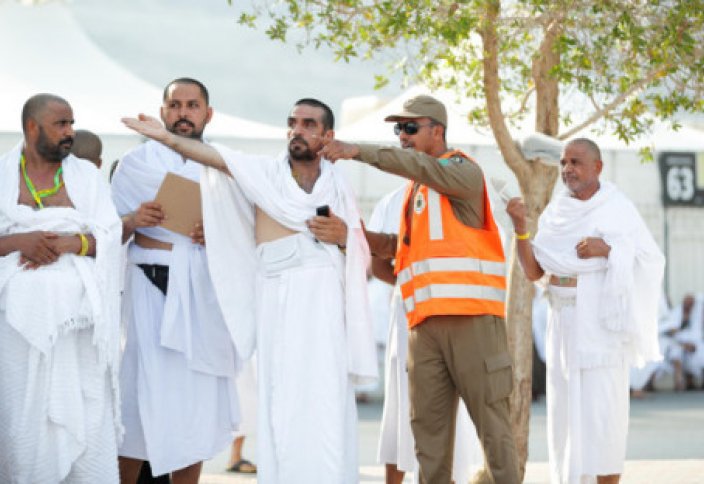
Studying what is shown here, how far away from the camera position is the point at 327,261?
797 centimetres

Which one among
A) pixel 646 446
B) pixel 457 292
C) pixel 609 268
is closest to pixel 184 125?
pixel 457 292

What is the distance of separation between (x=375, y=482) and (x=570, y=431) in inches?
87.7

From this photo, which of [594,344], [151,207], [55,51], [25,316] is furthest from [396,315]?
[55,51]

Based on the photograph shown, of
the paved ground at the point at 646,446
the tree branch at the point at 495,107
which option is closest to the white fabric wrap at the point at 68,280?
the paved ground at the point at 646,446

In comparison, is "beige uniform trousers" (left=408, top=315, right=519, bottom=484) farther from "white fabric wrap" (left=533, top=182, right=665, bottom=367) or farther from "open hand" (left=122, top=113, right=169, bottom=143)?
"open hand" (left=122, top=113, right=169, bottom=143)

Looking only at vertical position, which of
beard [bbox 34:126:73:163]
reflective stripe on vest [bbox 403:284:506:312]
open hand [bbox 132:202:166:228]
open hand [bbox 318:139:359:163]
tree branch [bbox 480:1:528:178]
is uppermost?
tree branch [bbox 480:1:528:178]

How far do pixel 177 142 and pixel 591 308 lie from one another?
10.3ft

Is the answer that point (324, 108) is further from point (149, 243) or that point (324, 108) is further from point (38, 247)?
point (38, 247)

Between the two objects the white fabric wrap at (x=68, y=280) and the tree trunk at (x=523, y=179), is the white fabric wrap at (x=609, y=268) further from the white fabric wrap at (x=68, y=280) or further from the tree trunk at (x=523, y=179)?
the white fabric wrap at (x=68, y=280)

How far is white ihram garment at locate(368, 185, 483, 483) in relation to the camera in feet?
29.5

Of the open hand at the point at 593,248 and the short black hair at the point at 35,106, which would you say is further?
the open hand at the point at 593,248

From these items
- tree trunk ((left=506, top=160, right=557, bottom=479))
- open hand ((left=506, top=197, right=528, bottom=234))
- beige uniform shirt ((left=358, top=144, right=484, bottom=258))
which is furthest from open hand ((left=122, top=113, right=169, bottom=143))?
tree trunk ((left=506, top=160, right=557, bottom=479))

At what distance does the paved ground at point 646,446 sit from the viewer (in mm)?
10953

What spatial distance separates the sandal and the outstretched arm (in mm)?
4132
